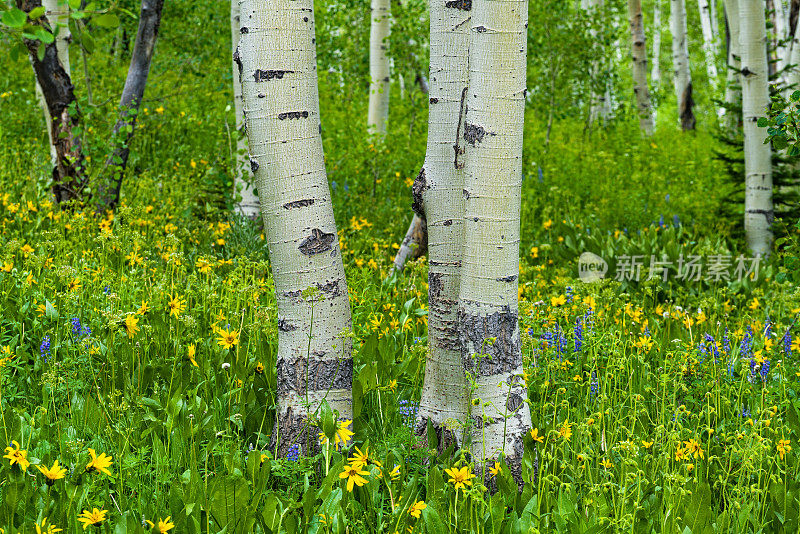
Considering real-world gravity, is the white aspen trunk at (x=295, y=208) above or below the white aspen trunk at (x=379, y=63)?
below

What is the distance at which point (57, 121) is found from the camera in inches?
209

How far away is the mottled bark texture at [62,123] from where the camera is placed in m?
5.20

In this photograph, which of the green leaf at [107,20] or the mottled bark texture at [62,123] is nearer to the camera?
the green leaf at [107,20]

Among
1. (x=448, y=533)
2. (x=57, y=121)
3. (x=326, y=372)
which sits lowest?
(x=448, y=533)

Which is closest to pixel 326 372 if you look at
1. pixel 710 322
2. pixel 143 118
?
pixel 710 322

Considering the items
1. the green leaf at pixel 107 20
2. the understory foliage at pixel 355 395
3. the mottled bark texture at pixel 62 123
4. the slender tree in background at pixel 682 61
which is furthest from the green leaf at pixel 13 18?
the slender tree in background at pixel 682 61

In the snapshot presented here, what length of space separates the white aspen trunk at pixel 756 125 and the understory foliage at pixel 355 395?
13.4 inches

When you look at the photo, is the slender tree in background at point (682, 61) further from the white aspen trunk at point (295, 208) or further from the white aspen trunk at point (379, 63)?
the white aspen trunk at point (295, 208)

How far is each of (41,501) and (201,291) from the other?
1.65 meters

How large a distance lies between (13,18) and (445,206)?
1410mm

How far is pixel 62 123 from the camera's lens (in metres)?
5.27

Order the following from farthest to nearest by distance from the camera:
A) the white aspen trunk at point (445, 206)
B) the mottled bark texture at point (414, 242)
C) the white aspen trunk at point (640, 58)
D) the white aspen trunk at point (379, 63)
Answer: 1. the white aspen trunk at point (640, 58)
2. the white aspen trunk at point (379, 63)
3. the mottled bark texture at point (414, 242)
4. the white aspen trunk at point (445, 206)

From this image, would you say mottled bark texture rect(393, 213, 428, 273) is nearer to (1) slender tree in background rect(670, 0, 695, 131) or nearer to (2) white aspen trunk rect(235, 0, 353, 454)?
(2) white aspen trunk rect(235, 0, 353, 454)

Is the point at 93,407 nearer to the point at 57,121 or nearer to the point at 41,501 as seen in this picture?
the point at 41,501
